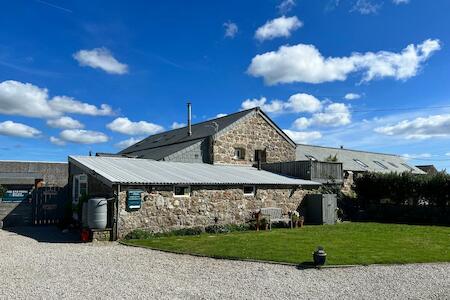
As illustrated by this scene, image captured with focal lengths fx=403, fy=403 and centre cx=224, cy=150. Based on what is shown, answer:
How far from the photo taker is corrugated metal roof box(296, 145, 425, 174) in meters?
37.4

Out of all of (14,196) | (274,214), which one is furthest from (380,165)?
(14,196)

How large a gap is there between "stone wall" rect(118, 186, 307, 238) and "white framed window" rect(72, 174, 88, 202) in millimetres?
4050

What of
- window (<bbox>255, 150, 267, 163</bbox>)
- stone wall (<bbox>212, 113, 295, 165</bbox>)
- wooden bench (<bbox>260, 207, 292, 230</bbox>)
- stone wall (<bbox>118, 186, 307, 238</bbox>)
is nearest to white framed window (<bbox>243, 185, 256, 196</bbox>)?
stone wall (<bbox>118, 186, 307, 238</bbox>)

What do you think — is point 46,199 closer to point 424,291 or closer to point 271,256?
point 271,256

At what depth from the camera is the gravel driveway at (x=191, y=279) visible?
7.86 meters

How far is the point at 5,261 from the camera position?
1089cm

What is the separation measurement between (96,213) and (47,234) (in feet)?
11.2

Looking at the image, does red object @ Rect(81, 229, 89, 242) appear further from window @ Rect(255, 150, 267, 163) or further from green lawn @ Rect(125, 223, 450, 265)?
window @ Rect(255, 150, 267, 163)

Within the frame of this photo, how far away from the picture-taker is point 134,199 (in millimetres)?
15992

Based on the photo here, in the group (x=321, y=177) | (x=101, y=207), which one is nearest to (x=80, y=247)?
(x=101, y=207)

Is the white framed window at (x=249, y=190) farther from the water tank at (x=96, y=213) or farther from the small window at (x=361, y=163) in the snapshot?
the small window at (x=361, y=163)

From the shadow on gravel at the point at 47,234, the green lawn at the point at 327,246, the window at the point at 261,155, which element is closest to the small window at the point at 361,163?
the window at the point at 261,155

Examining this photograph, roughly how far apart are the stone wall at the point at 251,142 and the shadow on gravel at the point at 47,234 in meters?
11.4

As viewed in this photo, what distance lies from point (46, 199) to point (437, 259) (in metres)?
17.9
